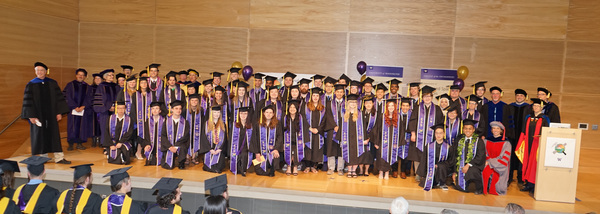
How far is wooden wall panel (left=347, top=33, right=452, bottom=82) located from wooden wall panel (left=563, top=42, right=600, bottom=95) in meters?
2.81

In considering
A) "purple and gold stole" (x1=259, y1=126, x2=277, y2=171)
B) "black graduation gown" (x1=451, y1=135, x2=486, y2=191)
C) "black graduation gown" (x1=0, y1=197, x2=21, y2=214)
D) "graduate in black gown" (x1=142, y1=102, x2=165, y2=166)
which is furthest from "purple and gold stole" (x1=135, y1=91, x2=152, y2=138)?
"black graduation gown" (x1=451, y1=135, x2=486, y2=191)

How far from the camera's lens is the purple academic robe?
28.8ft

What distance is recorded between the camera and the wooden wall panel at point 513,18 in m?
10.4

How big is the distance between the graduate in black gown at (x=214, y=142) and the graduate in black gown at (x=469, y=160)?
3.83m

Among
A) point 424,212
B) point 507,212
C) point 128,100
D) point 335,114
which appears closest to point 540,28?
point 335,114

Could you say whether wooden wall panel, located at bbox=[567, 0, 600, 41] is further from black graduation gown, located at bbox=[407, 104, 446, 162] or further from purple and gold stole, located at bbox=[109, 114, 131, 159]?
purple and gold stole, located at bbox=[109, 114, 131, 159]

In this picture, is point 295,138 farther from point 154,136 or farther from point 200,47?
point 200,47

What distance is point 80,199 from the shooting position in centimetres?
395

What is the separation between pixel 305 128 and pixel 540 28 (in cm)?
673

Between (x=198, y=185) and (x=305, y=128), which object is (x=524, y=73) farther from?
(x=198, y=185)

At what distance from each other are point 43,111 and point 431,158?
6504 millimetres

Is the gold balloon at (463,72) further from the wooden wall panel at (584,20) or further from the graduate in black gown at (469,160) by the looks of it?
the graduate in black gown at (469,160)

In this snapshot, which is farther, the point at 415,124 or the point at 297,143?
the point at 297,143

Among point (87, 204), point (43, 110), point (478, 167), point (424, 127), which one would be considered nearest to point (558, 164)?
point (478, 167)
